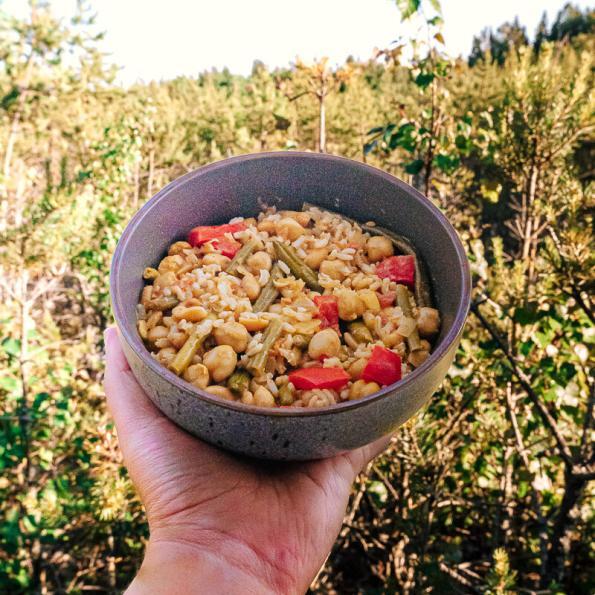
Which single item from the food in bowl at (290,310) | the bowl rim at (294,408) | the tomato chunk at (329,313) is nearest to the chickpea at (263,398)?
the food in bowl at (290,310)

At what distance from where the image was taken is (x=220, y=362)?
105cm

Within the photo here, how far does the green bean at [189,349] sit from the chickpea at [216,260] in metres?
0.23

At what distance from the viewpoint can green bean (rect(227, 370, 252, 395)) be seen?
3.41 feet

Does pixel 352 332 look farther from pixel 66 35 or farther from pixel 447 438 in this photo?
pixel 66 35

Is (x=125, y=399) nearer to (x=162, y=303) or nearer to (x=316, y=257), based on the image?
(x=162, y=303)

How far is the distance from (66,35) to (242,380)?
522 centimetres

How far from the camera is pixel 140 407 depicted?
120 cm

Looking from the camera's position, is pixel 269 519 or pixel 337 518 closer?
pixel 269 519

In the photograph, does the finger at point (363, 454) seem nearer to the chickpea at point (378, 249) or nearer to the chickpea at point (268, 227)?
the chickpea at point (378, 249)

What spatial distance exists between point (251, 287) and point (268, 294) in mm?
44

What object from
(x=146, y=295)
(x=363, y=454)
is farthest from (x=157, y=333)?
(x=363, y=454)

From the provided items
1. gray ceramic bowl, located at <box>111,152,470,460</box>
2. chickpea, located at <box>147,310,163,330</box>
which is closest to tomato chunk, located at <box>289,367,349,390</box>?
gray ceramic bowl, located at <box>111,152,470,460</box>

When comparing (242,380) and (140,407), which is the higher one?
(242,380)

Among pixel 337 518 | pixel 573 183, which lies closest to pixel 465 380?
pixel 573 183
